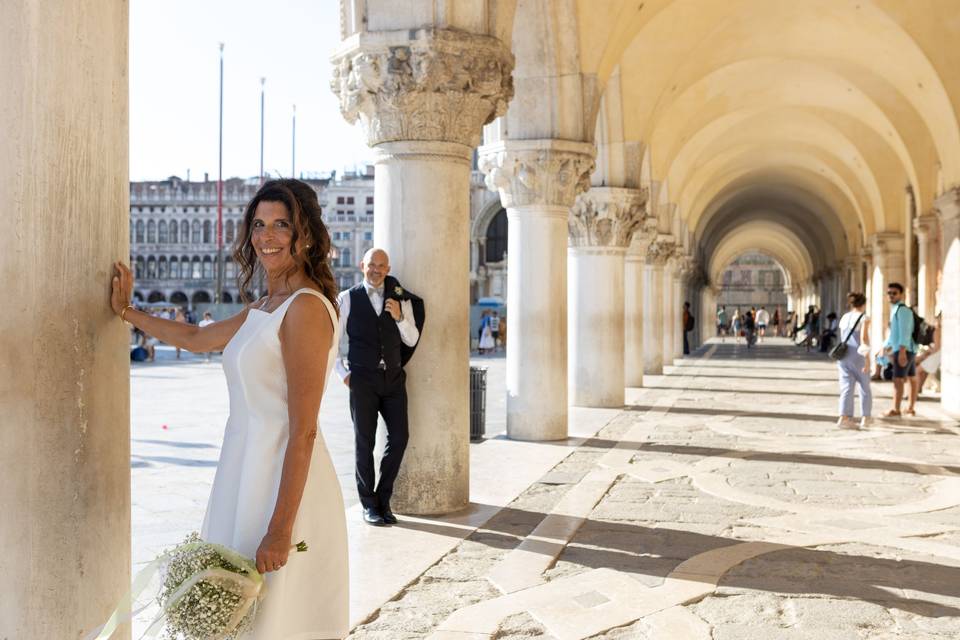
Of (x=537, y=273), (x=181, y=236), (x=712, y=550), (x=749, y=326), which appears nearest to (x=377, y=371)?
(x=712, y=550)

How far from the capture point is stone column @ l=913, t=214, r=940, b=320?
1720 centimetres

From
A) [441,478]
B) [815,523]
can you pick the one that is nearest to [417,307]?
[441,478]

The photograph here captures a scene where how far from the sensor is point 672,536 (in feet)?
19.6

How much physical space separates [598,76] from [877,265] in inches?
534

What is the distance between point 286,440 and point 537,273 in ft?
26.7

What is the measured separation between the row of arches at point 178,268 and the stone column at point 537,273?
69895 millimetres

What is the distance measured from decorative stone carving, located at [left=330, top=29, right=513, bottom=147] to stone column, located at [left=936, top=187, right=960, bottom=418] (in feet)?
28.5

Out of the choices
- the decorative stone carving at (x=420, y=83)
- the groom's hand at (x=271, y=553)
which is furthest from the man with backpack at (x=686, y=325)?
the groom's hand at (x=271, y=553)

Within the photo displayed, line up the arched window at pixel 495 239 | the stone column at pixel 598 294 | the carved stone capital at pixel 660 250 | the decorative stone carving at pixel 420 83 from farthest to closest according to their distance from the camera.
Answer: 1. the arched window at pixel 495 239
2. the carved stone capital at pixel 660 250
3. the stone column at pixel 598 294
4. the decorative stone carving at pixel 420 83

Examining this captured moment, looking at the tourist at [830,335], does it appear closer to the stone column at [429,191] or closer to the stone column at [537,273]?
the stone column at [537,273]

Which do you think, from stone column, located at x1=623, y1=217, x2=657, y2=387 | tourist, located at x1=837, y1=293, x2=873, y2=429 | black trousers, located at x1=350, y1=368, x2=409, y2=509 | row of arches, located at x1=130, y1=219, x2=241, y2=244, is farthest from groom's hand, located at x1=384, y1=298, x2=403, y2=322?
row of arches, located at x1=130, y1=219, x2=241, y2=244

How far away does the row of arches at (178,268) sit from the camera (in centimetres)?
7850

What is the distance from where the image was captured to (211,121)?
6009 cm

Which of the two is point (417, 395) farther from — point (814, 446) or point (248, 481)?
point (814, 446)
